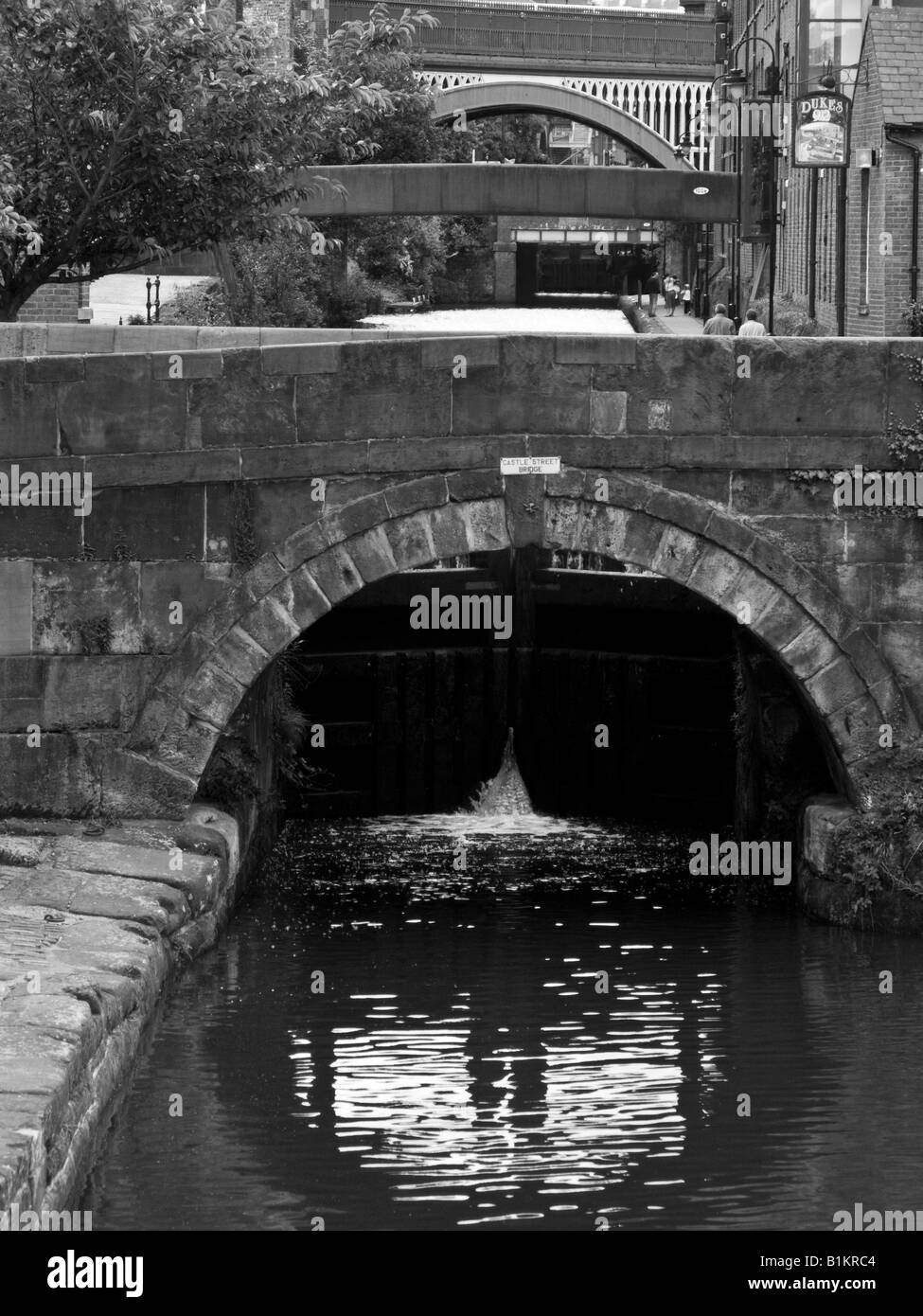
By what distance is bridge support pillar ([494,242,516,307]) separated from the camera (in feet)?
207

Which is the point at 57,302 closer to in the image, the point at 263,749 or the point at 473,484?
the point at 263,749

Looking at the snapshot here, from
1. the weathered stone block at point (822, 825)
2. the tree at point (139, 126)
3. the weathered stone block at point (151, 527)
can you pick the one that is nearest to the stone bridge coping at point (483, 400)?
the weathered stone block at point (151, 527)

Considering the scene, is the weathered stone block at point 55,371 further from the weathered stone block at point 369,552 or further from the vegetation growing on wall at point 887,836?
the vegetation growing on wall at point 887,836

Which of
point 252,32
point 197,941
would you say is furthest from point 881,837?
point 252,32

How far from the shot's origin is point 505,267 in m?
63.3

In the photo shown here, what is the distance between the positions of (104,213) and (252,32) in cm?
270

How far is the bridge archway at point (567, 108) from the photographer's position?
2741 inches

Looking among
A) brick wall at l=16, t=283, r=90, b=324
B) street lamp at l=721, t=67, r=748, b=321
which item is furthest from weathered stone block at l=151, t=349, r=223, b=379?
street lamp at l=721, t=67, r=748, b=321

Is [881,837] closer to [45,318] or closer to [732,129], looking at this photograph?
[45,318]

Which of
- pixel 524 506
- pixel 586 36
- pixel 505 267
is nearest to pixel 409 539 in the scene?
pixel 524 506

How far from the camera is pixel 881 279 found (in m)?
26.4

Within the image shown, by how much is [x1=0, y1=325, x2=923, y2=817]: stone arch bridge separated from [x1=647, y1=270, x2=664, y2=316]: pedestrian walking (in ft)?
126

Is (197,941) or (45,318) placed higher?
(45,318)
